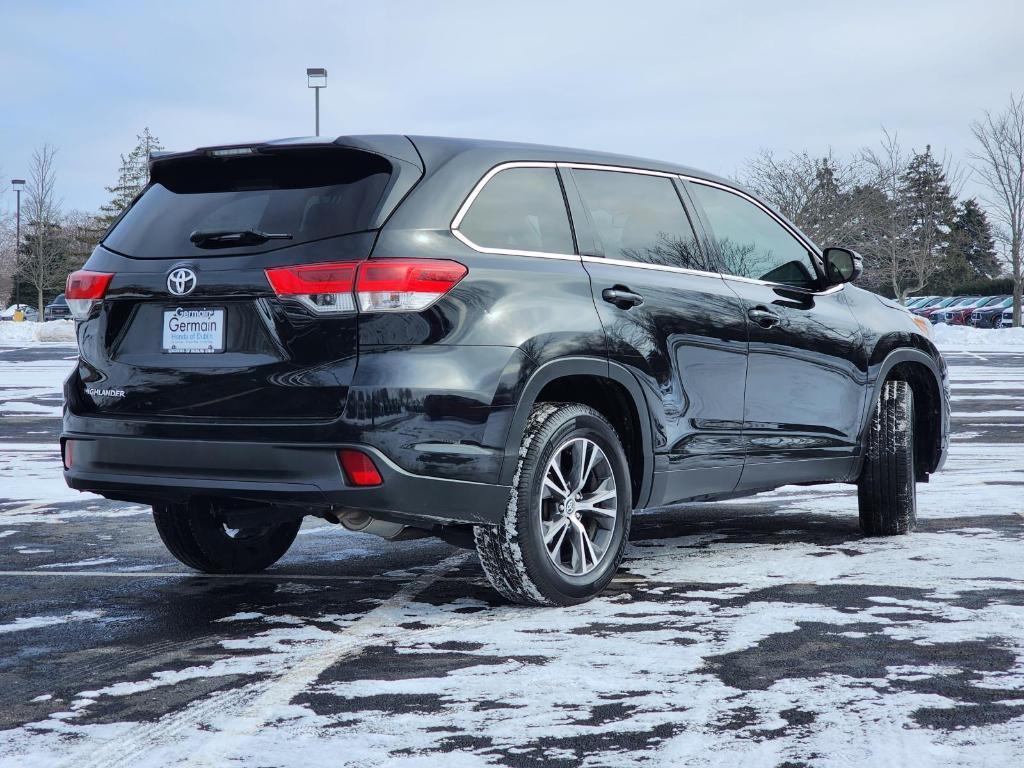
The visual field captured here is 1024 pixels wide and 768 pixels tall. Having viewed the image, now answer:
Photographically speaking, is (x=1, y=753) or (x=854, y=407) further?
(x=854, y=407)

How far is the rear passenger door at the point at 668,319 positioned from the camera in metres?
5.42

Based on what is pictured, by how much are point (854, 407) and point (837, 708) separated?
3208mm

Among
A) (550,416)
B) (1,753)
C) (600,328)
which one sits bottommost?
(1,753)

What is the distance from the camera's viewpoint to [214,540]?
6055mm

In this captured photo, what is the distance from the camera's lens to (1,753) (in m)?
3.44

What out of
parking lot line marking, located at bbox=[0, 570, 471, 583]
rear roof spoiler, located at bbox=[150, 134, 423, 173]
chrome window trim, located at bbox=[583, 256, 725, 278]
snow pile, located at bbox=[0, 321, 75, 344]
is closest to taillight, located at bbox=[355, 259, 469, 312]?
rear roof spoiler, located at bbox=[150, 134, 423, 173]

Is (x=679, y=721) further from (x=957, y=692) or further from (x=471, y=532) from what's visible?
(x=471, y=532)

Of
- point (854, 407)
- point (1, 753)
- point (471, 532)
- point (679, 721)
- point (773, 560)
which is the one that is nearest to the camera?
point (1, 753)

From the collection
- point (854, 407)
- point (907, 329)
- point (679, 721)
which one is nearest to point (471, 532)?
point (679, 721)

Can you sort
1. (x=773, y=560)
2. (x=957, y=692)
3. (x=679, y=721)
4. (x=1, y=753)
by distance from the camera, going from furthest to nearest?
(x=773, y=560) < (x=957, y=692) < (x=679, y=721) < (x=1, y=753)

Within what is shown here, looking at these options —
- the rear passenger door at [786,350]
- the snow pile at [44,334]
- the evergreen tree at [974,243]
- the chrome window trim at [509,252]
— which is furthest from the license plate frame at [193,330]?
the evergreen tree at [974,243]

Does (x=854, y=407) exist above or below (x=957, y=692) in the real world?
above

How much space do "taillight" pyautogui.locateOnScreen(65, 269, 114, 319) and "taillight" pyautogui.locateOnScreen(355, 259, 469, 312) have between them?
1.13 m

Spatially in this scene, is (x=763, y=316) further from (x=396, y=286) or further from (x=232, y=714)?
(x=232, y=714)
